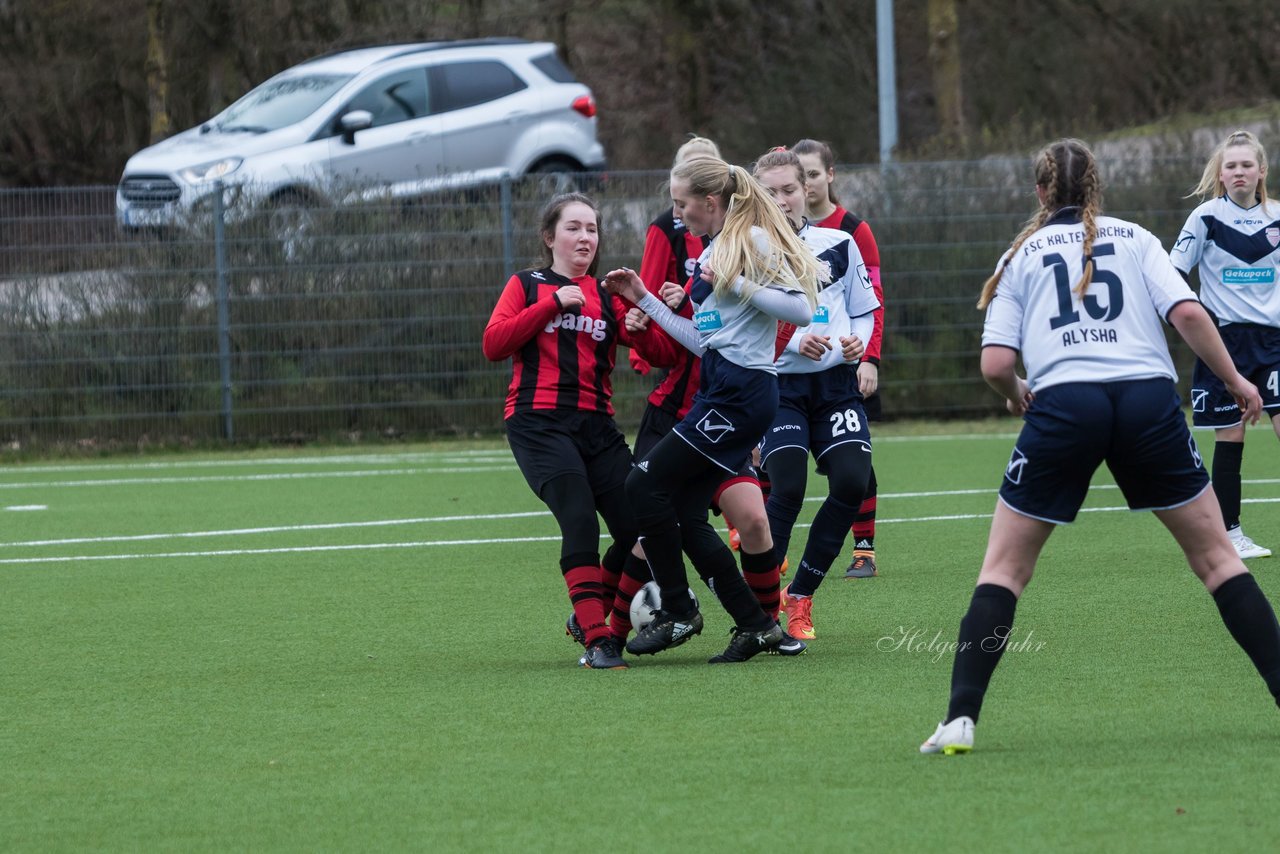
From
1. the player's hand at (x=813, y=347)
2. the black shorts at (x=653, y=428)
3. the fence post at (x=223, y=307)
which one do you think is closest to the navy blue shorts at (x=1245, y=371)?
the player's hand at (x=813, y=347)

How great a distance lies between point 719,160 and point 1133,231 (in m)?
1.62

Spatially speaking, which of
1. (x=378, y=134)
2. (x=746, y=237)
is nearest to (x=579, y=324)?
(x=746, y=237)

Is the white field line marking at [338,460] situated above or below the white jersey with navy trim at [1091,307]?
below

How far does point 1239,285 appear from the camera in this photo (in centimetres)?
835

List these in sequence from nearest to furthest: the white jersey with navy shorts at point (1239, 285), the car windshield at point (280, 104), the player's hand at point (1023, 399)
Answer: the player's hand at point (1023, 399) < the white jersey with navy shorts at point (1239, 285) < the car windshield at point (280, 104)

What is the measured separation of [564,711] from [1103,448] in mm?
1857

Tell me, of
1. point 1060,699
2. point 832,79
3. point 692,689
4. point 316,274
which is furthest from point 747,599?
point 832,79

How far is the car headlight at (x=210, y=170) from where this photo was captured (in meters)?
16.7

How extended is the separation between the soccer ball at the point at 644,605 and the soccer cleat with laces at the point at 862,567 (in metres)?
2.02

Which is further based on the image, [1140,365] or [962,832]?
[1140,365]

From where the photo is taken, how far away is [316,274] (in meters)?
15.9

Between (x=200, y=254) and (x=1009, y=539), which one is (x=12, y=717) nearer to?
(x=1009, y=539)

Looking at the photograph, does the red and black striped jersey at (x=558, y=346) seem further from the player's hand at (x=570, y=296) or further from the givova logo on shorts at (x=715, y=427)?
the givova logo on shorts at (x=715, y=427)
